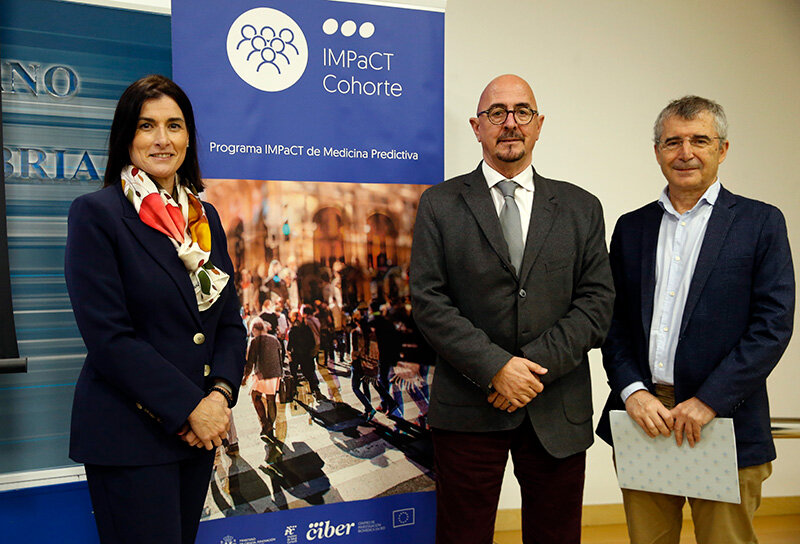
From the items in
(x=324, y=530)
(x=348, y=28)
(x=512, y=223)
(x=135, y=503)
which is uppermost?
(x=348, y=28)

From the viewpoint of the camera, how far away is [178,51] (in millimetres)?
2057

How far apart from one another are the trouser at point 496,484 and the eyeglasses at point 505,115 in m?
0.97

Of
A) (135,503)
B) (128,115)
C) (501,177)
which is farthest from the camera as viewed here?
(501,177)

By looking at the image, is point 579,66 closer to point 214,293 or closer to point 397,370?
point 397,370

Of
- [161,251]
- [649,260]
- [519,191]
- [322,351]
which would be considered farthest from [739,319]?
[161,251]

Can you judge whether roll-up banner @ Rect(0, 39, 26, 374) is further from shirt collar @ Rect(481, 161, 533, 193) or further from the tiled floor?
the tiled floor

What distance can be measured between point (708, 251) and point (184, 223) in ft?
5.02

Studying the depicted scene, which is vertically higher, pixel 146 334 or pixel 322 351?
pixel 146 334

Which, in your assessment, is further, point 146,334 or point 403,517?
point 403,517

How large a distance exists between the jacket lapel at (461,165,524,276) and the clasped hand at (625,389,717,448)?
1.90ft

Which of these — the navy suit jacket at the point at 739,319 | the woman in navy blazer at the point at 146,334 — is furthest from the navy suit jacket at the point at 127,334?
the navy suit jacket at the point at 739,319

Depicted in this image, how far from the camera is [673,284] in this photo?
1846mm

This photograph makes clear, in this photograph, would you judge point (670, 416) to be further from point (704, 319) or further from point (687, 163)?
point (687, 163)

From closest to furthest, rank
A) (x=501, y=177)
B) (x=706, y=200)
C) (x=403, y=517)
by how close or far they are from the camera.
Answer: (x=706, y=200) < (x=501, y=177) < (x=403, y=517)
